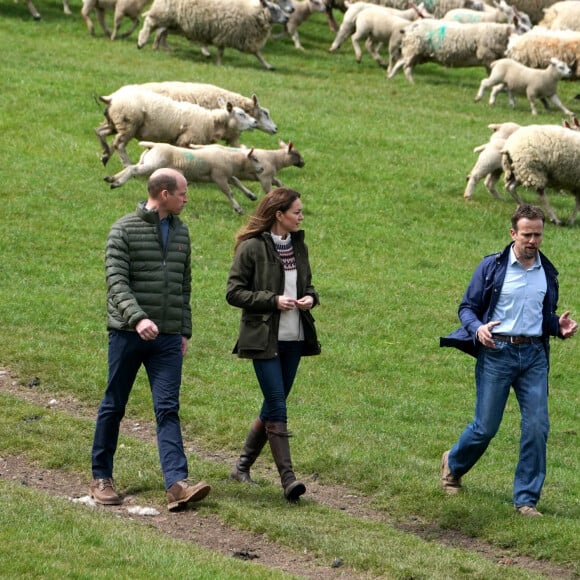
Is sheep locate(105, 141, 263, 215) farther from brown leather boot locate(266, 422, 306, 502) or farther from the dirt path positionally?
brown leather boot locate(266, 422, 306, 502)

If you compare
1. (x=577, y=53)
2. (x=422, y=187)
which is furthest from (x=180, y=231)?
(x=577, y=53)

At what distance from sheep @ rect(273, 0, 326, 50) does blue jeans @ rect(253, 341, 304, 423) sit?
82.4ft

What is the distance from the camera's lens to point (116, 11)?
29.8 m

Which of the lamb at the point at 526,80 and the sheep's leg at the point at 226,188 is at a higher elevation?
the lamb at the point at 526,80

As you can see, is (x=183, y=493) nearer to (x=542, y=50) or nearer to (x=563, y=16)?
(x=542, y=50)

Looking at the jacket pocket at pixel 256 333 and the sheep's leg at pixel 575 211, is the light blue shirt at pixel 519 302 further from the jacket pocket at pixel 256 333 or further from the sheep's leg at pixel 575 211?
the sheep's leg at pixel 575 211

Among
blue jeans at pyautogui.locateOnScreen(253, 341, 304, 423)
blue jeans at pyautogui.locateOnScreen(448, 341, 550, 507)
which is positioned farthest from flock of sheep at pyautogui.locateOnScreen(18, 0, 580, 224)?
blue jeans at pyautogui.locateOnScreen(448, 341, 550, 507)

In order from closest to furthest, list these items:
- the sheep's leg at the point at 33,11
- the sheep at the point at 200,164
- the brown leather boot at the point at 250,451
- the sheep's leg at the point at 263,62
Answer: the brown leather boot at the point at 250,451 → the sheep at the point at 200,164 → the sheep's leg at the point at 263,62 → the sheep's leg at the point at 33,11

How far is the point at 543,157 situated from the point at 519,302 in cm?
1050

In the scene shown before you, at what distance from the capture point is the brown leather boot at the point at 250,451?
29.5ft

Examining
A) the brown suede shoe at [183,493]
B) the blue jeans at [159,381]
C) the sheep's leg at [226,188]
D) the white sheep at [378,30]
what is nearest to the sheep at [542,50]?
the white sheep at [378,30]

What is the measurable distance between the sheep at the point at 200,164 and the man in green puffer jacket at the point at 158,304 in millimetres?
9276

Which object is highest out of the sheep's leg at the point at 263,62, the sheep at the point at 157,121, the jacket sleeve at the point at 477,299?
the jacket sleeve at the point at 477,299

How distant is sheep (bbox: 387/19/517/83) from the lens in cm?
2902
